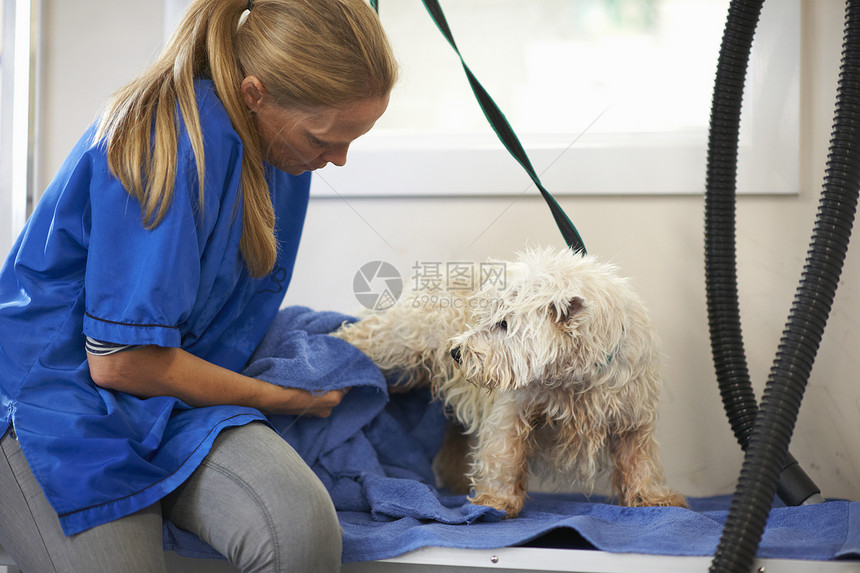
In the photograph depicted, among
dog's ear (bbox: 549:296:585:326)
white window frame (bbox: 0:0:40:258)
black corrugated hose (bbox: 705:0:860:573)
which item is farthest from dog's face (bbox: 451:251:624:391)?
white window frame (bbox: 0:0:40:258)

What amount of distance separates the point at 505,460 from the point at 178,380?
55 centimetres

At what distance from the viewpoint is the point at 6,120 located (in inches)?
57.9

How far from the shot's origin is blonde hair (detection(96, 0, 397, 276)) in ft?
2.72

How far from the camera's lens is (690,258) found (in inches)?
55.4

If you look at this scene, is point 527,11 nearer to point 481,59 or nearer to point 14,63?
point 481,59

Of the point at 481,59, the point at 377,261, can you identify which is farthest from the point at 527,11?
the point at 377,261

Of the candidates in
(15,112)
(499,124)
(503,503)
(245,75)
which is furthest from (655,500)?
(15,112)

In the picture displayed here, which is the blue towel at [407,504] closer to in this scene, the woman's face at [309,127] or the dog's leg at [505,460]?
the dog's leg at [505,460]

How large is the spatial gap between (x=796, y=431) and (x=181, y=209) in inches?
50.2

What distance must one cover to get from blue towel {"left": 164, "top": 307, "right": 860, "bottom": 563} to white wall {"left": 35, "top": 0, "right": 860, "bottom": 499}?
0.45 ft

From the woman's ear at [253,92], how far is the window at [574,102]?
503 mm

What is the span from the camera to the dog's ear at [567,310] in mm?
997

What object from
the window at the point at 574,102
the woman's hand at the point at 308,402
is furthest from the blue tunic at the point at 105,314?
the window at the point at 574,102

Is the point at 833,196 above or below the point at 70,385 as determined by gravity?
above
